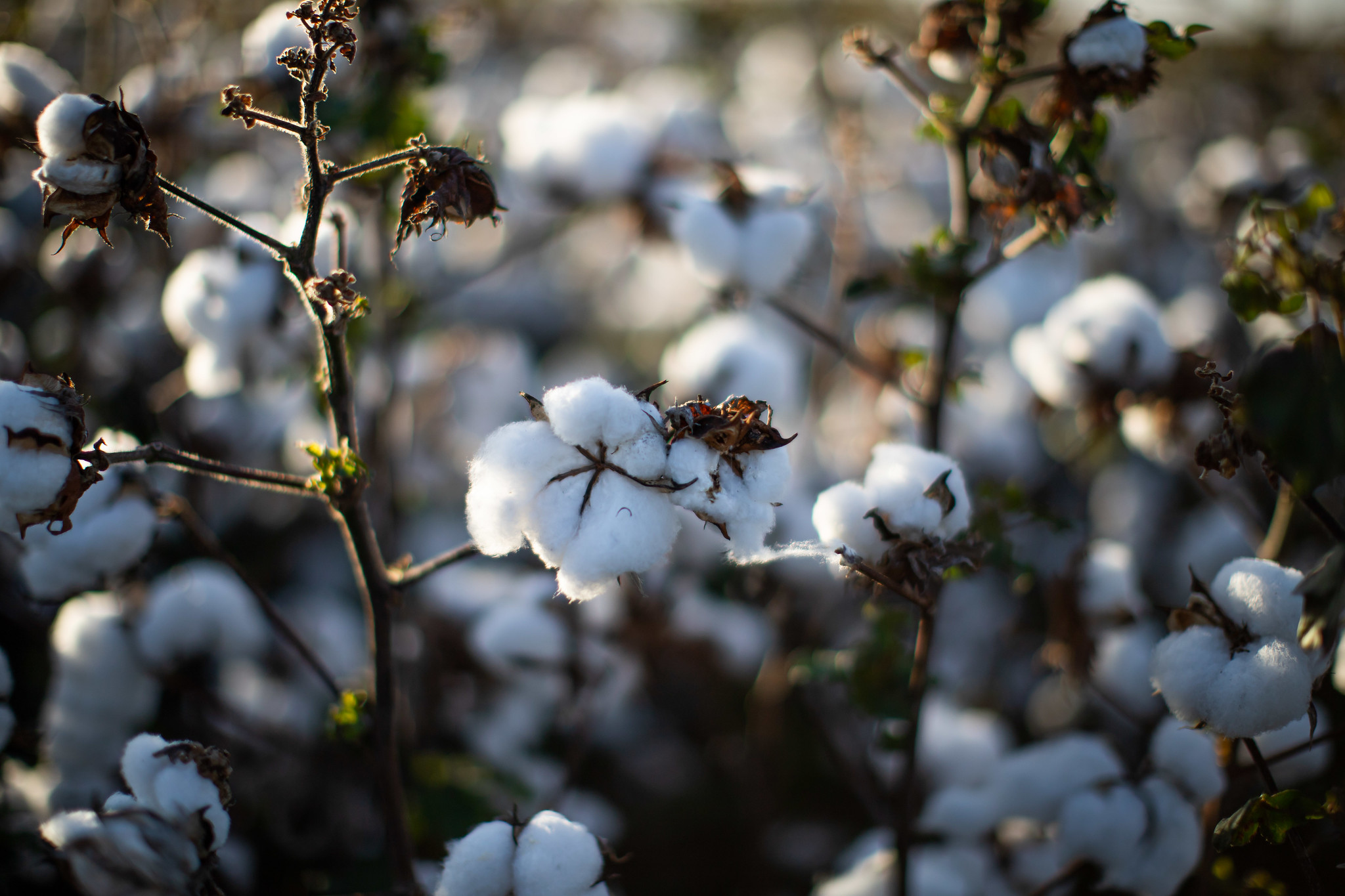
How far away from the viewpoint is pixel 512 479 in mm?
986

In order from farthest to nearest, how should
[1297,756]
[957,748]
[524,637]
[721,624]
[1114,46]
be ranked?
[721,624], [957,748], [524,637], [1297,756], [1114,46]

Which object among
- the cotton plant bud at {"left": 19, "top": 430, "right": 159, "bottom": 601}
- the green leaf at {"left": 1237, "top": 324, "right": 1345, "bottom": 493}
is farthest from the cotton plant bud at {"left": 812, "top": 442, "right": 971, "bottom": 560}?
the cotton plant bud at {"left": 19, "top": 430, "right": 159, "bottom": 601}

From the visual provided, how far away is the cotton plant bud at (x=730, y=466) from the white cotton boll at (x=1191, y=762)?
37.4 inches

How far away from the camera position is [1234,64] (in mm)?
4777

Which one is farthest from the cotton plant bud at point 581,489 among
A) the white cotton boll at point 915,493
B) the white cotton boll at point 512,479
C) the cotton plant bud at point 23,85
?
the cotton plant bud at point 23,85

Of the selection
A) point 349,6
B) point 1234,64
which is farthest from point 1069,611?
point 1234,64

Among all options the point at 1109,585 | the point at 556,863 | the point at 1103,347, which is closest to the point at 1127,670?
the point at 1109,585

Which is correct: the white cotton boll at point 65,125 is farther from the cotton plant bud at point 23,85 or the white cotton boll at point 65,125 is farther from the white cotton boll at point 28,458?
the cotton plant bud at point 23,85

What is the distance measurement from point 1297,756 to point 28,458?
2.22 m

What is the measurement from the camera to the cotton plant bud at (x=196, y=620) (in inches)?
73.5

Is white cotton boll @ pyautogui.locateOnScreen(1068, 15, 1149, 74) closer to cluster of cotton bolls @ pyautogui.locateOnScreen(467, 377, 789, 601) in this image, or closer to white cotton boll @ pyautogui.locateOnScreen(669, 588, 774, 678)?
cluster of cotton bolls @ pyautogui.locateOnScreen(467, 377, 789, 601)

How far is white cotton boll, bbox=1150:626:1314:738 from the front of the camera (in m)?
1.04

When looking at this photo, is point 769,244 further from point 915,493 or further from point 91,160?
point 91,160

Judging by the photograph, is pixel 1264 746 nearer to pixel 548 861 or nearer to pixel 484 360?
pixel 548 861
